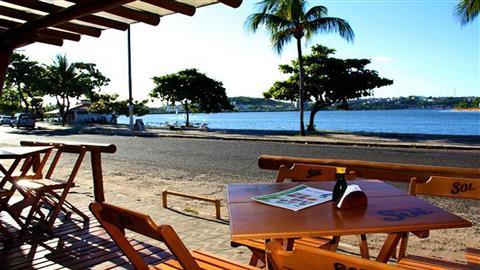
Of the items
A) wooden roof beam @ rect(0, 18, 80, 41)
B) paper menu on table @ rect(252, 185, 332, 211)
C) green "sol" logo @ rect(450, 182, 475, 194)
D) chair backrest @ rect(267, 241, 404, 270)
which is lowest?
paper menu on table @ rect(252, 185, 332, 211)

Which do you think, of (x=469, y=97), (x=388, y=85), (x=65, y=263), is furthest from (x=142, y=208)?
(x=469, y=97)

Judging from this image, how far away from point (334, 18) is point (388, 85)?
9.49m

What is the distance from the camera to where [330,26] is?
25.6 metres

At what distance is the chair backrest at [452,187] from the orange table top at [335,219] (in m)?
0.30

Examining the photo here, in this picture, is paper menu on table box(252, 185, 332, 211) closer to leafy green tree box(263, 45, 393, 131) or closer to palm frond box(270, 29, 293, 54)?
palm frond box(270, 29, 293, 54)

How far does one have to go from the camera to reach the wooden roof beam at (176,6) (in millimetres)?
4129

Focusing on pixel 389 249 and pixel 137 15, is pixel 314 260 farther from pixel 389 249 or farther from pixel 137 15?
pixel 137 15

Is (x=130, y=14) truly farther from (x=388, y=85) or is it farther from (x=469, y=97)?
(x=469, y=97)

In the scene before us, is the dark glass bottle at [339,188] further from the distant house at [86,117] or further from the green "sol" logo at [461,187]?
the distant house at [86,117]

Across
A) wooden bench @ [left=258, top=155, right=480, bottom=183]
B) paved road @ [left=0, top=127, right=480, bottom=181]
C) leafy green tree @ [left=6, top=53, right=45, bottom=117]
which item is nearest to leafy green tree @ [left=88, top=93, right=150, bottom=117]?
leafy green tree @ [left=6, top=53, right=45, bottom=117]

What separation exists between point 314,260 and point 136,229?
2.84 feet

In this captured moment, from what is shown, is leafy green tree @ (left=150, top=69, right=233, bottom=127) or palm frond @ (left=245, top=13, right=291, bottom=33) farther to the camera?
leafy green tree @ (left=150, top=69, right=233, bottom=127)

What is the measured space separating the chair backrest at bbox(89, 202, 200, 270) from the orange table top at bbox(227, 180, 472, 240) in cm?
30

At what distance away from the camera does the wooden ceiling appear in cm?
412
